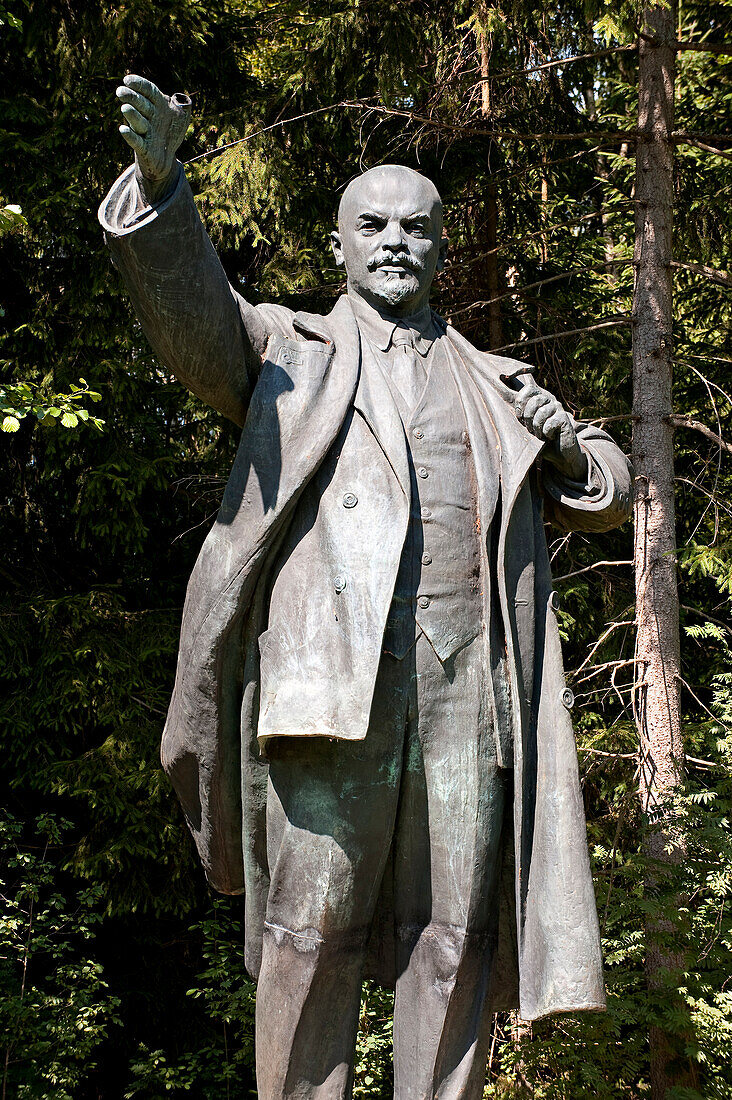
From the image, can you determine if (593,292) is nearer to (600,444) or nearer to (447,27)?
(447,27)

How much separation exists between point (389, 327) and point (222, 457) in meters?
4.66

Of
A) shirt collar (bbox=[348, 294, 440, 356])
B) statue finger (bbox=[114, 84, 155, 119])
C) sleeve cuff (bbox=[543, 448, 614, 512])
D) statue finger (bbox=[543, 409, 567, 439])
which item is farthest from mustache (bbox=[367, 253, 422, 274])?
statue finger (bbox=[114, 84, 155, 119])

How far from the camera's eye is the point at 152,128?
2471 millimetres

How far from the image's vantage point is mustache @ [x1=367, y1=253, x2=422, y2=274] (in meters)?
3.16

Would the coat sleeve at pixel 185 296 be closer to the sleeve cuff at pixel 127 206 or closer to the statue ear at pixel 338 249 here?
the sleeve cuff at pixel 127 206

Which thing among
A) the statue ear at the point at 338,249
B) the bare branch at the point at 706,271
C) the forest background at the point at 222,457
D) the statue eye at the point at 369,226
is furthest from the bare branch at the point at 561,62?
the statue eye at the point at 369,226

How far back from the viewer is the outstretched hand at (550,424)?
10.1 ft

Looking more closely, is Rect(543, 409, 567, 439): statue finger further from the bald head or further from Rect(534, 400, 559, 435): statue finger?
the bald head

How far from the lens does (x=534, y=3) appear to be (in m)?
7.24

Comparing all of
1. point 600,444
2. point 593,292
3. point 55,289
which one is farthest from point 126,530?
point 600,444

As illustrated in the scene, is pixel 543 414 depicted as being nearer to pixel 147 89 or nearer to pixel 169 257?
pixel 169 257

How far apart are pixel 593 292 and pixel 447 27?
1.98 m

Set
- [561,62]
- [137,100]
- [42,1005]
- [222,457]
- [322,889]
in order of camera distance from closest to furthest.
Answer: [137,100] → [322,889] → [42,1005] → [561,62] → [222,457]

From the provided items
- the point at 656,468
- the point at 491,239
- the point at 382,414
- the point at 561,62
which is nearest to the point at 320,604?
the point at 382,414
